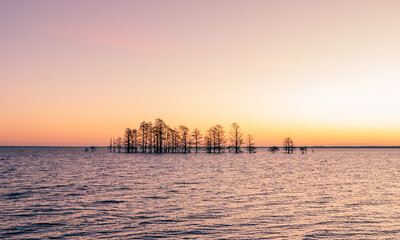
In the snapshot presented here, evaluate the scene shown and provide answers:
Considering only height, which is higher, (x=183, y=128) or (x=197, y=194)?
(x=183, y=128)

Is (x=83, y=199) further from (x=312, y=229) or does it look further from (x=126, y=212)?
(x=312, y=229)

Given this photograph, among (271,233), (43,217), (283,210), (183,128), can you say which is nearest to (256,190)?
(283,210)

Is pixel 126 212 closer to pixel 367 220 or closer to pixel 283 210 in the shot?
pixel 283 210

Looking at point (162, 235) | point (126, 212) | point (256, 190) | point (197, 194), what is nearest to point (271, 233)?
point (162, 235)

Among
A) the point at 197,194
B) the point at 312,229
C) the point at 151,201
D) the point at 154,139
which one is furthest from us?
the point at 154,139

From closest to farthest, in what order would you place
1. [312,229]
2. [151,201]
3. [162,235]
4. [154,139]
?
1. [162,235]
2. [312,229]
3. [151,201]
4. [154,139]

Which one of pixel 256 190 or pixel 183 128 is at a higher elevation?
pixel 183 128

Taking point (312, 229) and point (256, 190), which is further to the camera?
point (256, 190)

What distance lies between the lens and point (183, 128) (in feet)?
631

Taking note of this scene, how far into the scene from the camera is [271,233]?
16812 mm

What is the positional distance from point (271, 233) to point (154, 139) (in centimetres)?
17727

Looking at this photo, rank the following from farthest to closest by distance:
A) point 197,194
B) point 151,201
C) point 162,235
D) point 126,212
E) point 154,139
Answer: point 154,139 → point 197,194 → point 151,201 → point 126,212 → point 162,235

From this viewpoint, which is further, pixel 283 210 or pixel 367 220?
pixel 283 210

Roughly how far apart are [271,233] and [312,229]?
2685 millimetres
